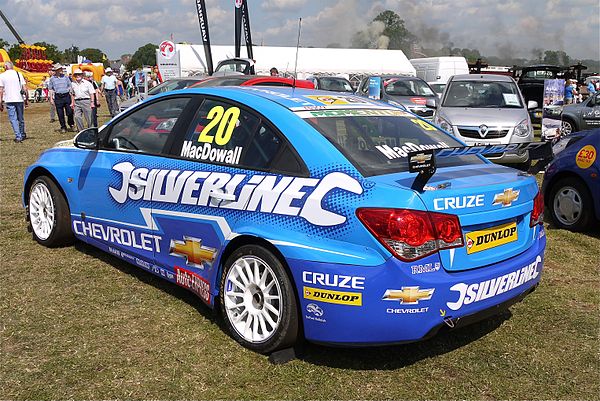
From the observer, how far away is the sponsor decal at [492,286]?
117 inches

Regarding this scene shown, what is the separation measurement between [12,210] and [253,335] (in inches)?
195

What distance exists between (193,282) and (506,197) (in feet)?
6.66

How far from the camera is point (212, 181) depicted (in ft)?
11.7

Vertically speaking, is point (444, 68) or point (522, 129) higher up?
point (444, 68)

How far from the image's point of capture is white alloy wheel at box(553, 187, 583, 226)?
6078 millimetres

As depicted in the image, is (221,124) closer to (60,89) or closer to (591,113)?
(591,113)

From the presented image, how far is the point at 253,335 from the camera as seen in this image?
134 inches

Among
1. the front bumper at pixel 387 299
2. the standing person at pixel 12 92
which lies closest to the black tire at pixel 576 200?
the front bumper at pixel 387 299

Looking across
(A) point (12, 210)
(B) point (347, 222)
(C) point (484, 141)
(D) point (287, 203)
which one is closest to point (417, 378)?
(B) point (347, 222)

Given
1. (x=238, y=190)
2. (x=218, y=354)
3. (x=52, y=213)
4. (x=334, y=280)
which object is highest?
(x=238, y=190)

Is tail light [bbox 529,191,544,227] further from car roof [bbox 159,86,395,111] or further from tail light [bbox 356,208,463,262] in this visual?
car roof [bbox 159,86,395,111]

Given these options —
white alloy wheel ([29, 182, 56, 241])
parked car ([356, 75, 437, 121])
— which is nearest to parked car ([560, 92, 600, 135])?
parked car ([356, 75, 437, 121])

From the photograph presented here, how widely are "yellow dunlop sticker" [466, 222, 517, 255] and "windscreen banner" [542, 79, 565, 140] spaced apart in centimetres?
830

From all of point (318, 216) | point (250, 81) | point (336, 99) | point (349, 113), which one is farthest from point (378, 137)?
point (250, 81)
